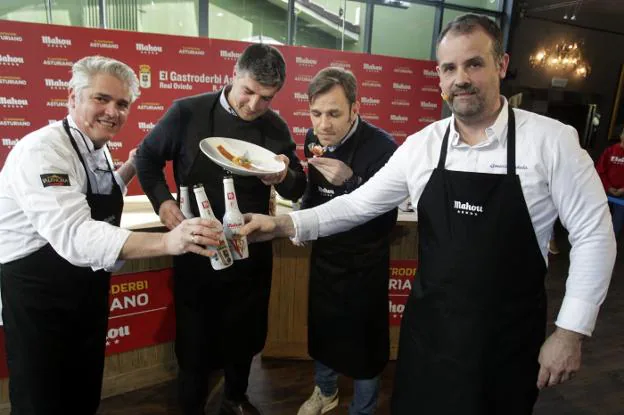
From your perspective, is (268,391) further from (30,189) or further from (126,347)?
(30,189)

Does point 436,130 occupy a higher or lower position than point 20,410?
higher

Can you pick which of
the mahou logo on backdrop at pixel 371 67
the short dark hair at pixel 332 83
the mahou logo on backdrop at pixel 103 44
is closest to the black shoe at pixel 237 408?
the short dark hair at pixel 332 83

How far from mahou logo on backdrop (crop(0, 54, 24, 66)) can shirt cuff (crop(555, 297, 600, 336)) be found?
5.30m

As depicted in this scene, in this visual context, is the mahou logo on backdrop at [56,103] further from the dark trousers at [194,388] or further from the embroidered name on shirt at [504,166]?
the embroidered name on shirt at [504,166]

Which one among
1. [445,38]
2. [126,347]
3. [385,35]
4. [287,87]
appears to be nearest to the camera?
[445,38]

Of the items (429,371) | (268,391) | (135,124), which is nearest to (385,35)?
(135,124)

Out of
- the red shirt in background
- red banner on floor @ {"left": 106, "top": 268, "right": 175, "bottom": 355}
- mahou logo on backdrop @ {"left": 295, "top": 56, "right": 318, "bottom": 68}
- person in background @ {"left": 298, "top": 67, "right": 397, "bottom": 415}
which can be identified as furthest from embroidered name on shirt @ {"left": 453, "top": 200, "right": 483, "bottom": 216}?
the red shirt in background

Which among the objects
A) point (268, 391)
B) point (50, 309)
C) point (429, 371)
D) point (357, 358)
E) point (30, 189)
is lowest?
point (268, 391)

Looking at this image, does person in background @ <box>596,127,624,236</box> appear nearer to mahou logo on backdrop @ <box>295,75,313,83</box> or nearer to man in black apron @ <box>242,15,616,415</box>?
mahou logo on backdrop @ <box>295,75,313,83</box>

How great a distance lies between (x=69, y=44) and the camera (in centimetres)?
460

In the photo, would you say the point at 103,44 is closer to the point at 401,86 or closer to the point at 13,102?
the point at 13,102

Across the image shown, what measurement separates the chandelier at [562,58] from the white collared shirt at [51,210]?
8.72 m

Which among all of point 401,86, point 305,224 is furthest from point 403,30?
point 305,224

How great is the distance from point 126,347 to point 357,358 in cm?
140
